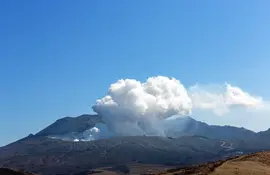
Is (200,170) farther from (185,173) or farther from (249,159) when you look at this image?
(249,159)

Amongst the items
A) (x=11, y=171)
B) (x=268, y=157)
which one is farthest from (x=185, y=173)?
(x=11, y=171)

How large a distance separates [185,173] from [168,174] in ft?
14.8

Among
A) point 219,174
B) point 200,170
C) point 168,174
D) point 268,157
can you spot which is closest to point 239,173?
point 219,174

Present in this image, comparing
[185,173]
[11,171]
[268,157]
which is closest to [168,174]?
[185,173]

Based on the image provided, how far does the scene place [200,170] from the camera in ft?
178

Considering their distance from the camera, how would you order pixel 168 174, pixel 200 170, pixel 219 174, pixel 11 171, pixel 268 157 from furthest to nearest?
1. pixel 11 171
2. pixel 268 157
3. pixel 168 174
4. pixel 200 170
5. pixel 219 174

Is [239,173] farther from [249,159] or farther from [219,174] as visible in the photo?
[249,159]

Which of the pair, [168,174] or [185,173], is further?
[168,174]

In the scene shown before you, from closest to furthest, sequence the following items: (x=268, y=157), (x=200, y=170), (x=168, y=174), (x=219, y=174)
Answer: (x=219, y=174) → (x=200, y=170) → (x=168, y=174) → (x=268, y=157)

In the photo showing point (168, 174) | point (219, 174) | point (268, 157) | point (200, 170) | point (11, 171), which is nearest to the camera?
point (219, 174)

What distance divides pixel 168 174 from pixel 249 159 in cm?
1229

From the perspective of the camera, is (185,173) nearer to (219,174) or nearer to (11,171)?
(219,174)

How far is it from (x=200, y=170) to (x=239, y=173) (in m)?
6.09

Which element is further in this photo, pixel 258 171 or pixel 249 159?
pixel 249 159
